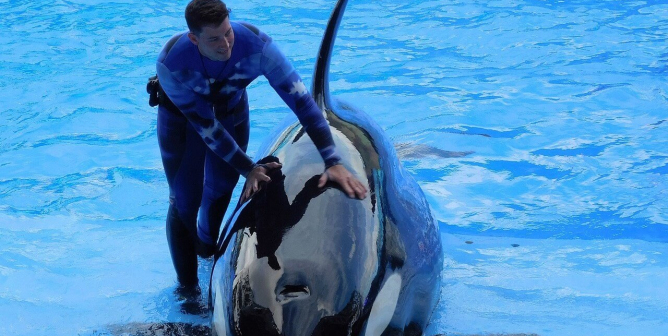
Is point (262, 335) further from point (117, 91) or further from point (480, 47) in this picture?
point (480, 47)

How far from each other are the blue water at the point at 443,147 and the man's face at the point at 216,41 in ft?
4.77

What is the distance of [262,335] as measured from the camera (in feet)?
7.93

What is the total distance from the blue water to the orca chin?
36.7 inches

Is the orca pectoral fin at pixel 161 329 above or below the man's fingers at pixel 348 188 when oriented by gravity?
below

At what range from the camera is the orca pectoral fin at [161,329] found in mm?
3814

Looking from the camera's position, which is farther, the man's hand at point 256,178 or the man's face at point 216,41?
the man's face at point 216,41

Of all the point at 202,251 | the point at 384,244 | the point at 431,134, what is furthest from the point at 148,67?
the point at 384,244

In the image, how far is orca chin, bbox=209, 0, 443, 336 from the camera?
2475 mm

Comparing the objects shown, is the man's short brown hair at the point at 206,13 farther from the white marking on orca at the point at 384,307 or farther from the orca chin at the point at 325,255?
the white marking on orca at the point at 384,307

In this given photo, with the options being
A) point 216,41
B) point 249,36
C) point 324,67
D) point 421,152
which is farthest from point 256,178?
point 421,152

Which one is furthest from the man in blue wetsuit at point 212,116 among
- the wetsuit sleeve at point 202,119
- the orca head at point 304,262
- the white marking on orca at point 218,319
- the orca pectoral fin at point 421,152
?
the orca pectoral fin at point 421,152

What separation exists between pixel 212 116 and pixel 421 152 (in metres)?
3.50

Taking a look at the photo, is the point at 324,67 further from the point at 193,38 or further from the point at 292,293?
the point at 292,293

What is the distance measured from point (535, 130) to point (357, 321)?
5.07 meters
